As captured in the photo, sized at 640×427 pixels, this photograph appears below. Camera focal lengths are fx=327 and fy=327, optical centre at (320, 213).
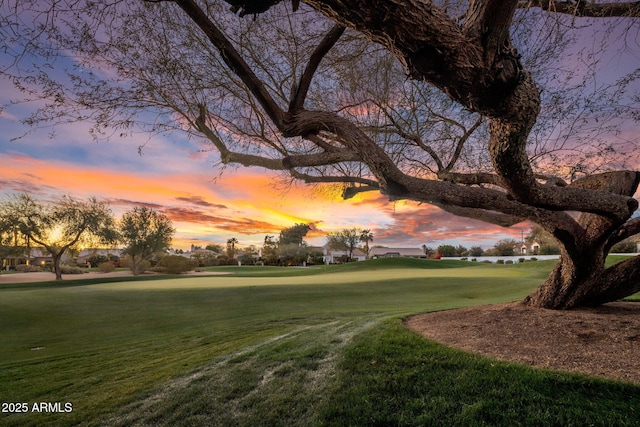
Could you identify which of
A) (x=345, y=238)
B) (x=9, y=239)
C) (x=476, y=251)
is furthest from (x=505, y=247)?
(x=9, y=239)

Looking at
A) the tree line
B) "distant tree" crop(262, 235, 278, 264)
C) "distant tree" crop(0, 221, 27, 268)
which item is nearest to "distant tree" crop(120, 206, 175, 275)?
the tree line

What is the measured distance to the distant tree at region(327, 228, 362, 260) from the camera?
70.2m

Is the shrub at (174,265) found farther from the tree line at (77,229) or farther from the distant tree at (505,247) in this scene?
the distant tree at (505,247)

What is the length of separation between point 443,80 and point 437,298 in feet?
43.1

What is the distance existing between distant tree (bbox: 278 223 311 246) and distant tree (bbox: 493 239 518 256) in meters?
39.8

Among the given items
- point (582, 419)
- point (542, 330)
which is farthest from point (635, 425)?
point (542, 330)

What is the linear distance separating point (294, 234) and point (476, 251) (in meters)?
39.5

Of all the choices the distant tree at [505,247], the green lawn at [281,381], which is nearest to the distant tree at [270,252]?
the distant tree at [505,247]

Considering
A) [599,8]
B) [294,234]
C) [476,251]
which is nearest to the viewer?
[599,8]

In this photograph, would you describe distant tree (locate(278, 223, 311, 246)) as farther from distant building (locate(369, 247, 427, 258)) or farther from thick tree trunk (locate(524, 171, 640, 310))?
thick tree trunk (locate(524, 171, 640, 310))

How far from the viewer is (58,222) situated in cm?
3188

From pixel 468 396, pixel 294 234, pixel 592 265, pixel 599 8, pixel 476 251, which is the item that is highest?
pixel 599 8

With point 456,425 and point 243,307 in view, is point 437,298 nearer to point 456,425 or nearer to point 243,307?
point 243,307

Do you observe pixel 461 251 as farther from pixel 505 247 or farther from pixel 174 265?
pixel 174 265
